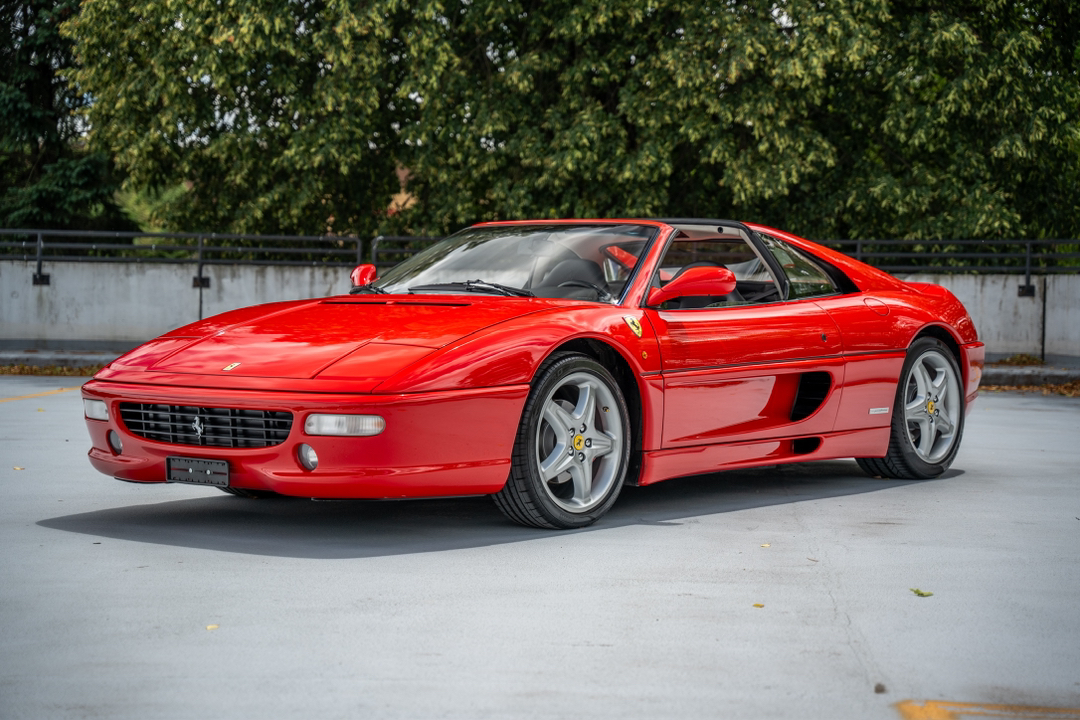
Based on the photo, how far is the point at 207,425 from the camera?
5.62m

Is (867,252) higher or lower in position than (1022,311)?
higher

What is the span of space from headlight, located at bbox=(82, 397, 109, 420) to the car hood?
0.57 feet

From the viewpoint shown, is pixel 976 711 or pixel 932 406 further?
pixel 932 406

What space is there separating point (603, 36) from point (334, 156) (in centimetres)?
411

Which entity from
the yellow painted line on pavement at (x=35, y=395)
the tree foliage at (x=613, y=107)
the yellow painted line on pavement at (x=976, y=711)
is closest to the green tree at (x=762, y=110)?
the tree foliage at (x=613, y=107)

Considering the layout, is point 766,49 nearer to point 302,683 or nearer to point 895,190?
point 895,190

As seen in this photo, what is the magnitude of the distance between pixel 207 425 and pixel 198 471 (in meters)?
0.18

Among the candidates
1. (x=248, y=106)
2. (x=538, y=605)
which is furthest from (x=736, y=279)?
(x=248, y=106)

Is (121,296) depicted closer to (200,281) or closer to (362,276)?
(200,281)

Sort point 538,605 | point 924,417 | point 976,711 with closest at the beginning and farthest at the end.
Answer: point 976,711 < point 538,605 < point 924,417

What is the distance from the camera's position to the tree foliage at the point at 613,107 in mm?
18531

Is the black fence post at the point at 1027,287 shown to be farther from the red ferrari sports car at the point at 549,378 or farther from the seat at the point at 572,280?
the seat at the point at 572,280

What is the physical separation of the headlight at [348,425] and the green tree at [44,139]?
19.2 meters

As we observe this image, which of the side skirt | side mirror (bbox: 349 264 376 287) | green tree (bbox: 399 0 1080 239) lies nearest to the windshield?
side mirror (bbox: 349 264 376 287)
